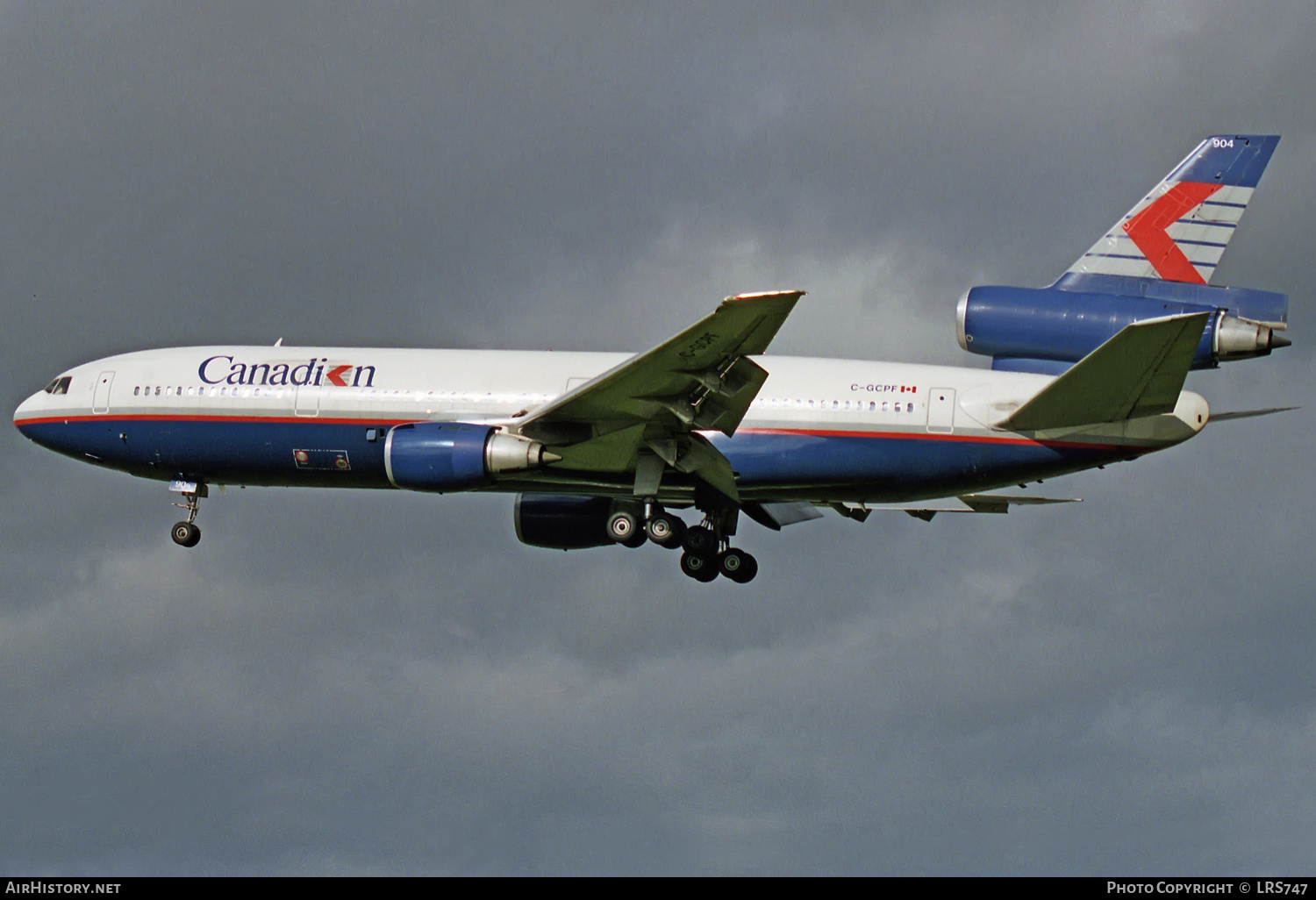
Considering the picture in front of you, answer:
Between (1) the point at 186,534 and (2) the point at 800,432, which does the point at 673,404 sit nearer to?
(2) the point at 800,432

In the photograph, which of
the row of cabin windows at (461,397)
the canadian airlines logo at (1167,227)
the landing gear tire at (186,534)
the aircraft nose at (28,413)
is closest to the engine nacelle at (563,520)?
the row of cabin windows at (461,397)

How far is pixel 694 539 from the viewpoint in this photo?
4006cm

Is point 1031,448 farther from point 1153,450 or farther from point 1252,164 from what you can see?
point 1252,164

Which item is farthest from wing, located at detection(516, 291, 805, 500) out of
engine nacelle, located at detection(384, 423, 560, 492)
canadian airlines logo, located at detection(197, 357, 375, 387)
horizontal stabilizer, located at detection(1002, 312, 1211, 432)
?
horizontal stabilizer, located at detection(1002, 312, 1211, 432)

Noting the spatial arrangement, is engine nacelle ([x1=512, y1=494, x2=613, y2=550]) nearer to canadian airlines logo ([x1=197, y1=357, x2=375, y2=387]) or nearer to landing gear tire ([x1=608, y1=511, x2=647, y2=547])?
landing gear tire ([x1=608, y1=511, x2=647, y2=547])

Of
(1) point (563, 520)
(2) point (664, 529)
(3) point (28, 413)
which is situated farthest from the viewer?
(3) point (28, 413)

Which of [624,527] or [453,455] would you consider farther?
[624,527]

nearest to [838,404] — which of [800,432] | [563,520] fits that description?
[800,432]

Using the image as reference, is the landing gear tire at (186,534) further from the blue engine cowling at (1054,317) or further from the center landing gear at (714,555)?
the blue engine cowling at (1054,317)

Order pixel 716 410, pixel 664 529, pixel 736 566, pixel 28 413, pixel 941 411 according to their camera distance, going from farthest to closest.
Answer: pixel 28 413, pixel 736 566, pixel 664 529, pixel 941 411, pixel 716 410

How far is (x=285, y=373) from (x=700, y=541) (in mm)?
10978

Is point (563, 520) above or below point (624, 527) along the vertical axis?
above

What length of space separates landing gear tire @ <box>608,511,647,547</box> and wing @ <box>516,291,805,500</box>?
1.66 m

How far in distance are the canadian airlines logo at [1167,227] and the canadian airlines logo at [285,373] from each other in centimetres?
1864
